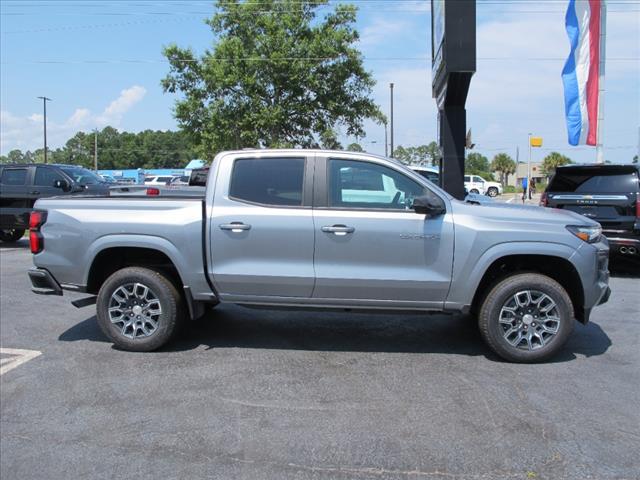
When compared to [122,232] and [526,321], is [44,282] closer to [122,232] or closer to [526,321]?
[122,232]

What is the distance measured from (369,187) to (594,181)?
18.6 feet

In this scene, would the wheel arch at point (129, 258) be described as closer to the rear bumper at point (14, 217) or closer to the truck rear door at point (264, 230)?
the truck rear door at point (264, 230)

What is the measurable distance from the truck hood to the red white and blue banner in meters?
11.0

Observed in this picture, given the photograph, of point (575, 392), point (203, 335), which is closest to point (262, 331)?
Result: point (203, 335)

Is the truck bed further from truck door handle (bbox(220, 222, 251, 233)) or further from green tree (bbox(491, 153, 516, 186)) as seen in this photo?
green tree (bbox(491, 153, 516, 186))

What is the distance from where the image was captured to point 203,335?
19.5ft

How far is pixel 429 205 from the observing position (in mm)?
4863

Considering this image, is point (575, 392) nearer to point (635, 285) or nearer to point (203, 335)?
point (203, 335)

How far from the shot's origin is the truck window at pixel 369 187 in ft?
16.6

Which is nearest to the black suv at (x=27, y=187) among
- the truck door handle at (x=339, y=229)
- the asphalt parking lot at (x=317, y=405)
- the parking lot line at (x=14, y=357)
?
the asphalt parking lot at (x=317, y=405)

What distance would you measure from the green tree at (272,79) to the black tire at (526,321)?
20.8 m

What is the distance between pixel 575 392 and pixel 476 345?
1283mm

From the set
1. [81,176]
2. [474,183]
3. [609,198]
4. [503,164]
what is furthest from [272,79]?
[503,164]

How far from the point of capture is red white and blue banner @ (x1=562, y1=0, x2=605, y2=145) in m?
14.4
